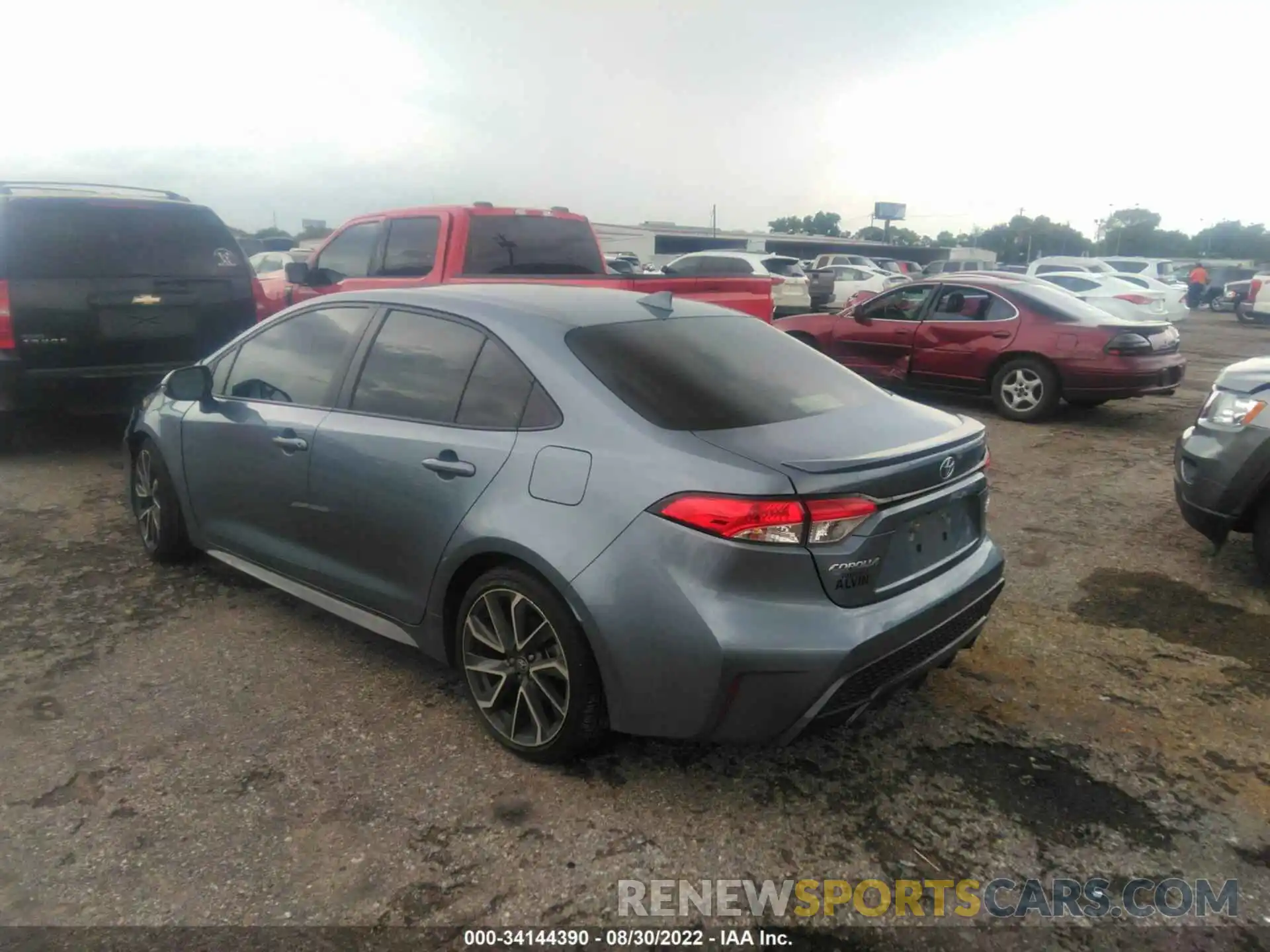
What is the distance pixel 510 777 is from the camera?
295cm

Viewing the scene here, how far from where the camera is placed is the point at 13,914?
92.3 inches

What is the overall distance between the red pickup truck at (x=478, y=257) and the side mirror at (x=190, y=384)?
305 centimetres

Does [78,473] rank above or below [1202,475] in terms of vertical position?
below

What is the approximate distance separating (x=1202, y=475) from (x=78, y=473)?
714 centimetres

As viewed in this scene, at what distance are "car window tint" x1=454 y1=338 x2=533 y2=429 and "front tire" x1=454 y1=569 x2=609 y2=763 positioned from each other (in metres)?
0.52

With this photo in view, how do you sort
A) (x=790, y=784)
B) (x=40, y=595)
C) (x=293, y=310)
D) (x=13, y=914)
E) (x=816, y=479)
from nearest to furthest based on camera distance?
1. (x=13, y=914)
2. (x=816, y=479)
3. (x=790, y=784)
4. (x=293, y=310)
5. (x=40, y=595)

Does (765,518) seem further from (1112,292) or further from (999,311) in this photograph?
(1112,292)

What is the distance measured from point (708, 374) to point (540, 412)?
1.95 feet

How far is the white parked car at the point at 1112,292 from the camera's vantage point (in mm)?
17422

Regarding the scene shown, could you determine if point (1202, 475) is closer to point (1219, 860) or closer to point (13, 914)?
point (1219, 860)

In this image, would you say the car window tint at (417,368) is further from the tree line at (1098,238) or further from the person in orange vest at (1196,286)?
the tree line at (1098,238)

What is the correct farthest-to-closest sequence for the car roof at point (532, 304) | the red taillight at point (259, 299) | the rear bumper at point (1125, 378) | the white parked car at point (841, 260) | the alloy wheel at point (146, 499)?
the white parked car at point (841, 260) → the rear bumper at point (1125, 378) → the red taillight at point (259, 299) → the alloy wheel at point (146, 499) → the car roof at point (532, 304)

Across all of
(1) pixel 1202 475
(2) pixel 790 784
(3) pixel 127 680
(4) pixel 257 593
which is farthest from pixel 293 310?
(1) pixel 1202 475

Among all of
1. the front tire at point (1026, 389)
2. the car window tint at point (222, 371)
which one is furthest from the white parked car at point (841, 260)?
the car window tint at point (222, 371)
